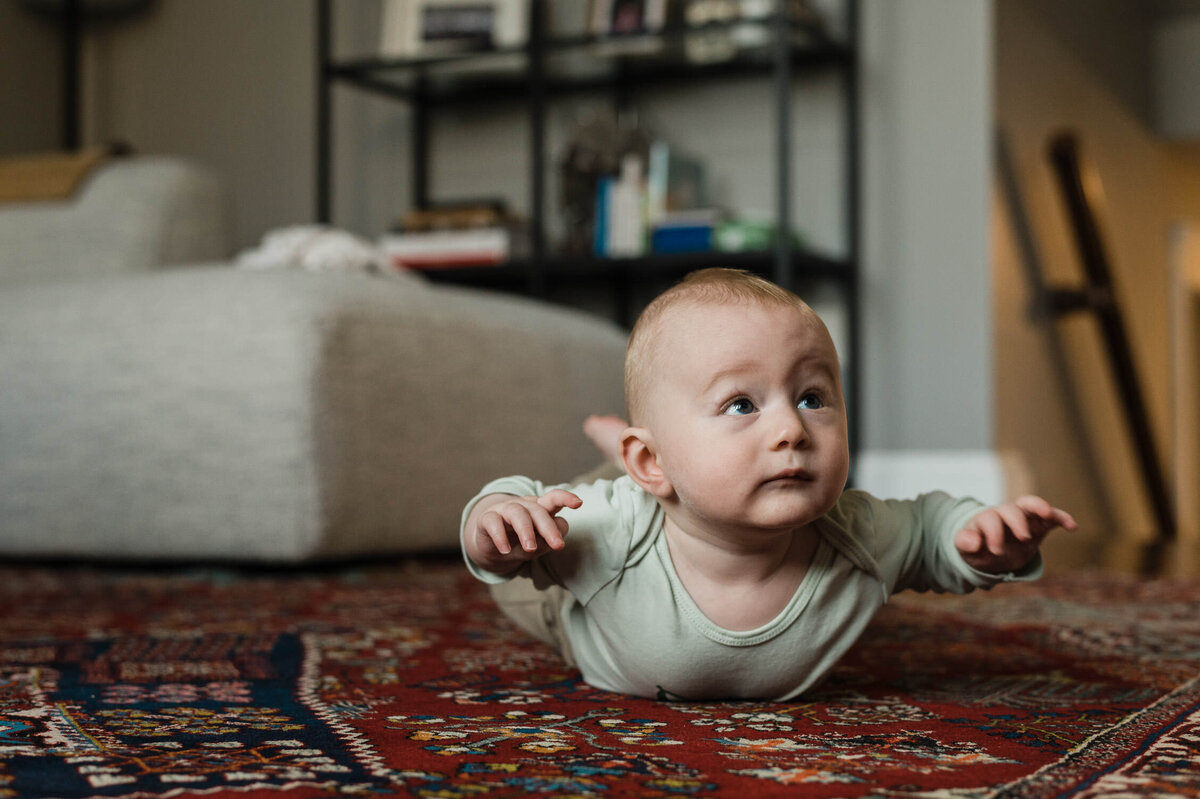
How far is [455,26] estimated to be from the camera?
352 centimetres

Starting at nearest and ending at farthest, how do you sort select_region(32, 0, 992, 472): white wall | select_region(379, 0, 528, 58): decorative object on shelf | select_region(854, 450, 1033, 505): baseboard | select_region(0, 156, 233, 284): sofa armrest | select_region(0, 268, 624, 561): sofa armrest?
select_region(0, 268, 624, 561): sofa armrest, select_region(0, 156, 233, 284): sofa armrest, select_region(854, 450, 1033, 505): baseboard, select_region(32, 0, 992, 472): white wall, select_region(379, 0, 528, 58): decorative object on shelf

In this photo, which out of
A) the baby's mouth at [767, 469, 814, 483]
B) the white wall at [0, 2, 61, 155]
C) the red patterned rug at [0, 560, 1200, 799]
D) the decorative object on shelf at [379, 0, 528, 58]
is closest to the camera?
the red patterned rug at [0, 560, 1200, 799]

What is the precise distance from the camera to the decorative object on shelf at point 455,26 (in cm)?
349

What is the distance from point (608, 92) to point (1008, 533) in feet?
9.83

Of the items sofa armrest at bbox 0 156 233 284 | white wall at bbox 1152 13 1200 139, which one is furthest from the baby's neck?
white wall at bbox 1152 13 1200 139

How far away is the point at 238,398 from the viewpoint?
5.88 ft

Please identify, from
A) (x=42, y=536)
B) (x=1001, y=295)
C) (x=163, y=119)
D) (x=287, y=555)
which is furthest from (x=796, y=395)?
(x=163, y=119)

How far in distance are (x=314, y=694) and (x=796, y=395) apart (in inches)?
15.2

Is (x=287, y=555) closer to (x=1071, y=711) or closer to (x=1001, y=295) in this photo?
(x=1071, y=711)

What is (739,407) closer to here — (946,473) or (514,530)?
(514,530)

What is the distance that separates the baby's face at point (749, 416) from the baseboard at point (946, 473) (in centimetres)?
232

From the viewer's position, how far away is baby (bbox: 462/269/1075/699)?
29.6 inches

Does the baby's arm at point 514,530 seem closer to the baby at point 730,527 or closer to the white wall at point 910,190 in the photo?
the baby at point 730,527

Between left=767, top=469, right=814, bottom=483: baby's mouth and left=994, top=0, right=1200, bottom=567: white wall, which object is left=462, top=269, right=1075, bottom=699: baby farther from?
left=994, top=0, right=1200, bottom=567: white wall
